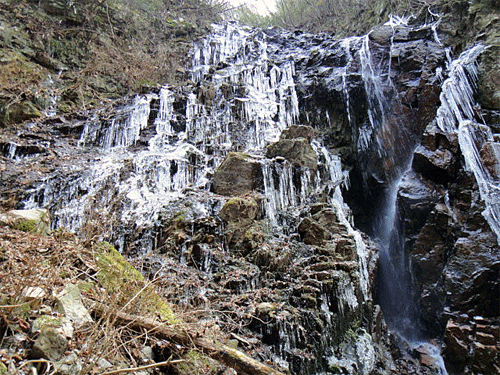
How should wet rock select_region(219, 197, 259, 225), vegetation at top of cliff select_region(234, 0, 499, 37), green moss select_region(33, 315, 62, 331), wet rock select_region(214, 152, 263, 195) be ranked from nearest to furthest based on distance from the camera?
green moss select_region(33, 315, 62, 331) → wet rock select_region(219, 197, 259, 225) → wet rock select_region(214, 152, 263, 195) → vegetation at top of cliff select_region(234, 0, 499, 37)

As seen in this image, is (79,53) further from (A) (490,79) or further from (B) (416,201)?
(A) (490,79)

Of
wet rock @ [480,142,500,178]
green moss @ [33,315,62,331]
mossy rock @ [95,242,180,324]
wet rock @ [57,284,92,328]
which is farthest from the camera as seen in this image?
wet rock @ [480,142,500,178]

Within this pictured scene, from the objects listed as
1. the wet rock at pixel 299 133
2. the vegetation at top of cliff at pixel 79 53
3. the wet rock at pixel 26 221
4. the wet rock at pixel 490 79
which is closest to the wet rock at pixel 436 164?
the wet rock at pixel 490 79

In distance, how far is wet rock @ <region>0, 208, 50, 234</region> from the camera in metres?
3.16

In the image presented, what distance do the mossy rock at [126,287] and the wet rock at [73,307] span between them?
0.23 metres

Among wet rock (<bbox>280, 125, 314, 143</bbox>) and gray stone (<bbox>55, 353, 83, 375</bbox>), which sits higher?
wet rock (<bbox>280, 125, 314, 143</bbox>)

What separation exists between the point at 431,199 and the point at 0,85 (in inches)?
487

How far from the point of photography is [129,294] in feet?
9.35

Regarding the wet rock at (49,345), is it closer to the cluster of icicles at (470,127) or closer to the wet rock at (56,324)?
the wet rock at (56,324)

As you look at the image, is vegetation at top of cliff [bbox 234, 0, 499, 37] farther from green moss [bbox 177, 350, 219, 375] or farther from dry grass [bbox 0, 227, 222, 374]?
dry grass [bbox 0, 227, 222, 374]

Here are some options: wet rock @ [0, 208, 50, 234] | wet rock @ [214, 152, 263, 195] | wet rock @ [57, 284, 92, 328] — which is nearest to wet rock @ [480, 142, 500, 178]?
wet rock @ [214, 152, 263, 195]

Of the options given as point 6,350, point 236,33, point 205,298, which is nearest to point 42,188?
point 205,298

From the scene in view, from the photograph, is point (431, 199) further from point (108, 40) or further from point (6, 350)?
point (108, 40)

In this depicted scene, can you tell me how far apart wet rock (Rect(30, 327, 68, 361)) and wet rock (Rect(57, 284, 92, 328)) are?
0.78 feet
